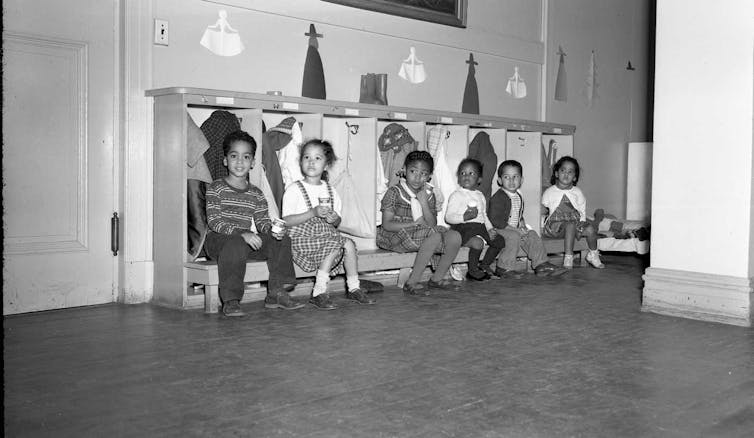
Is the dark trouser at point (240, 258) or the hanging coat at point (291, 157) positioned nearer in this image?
the dark trouser at point (240, 258)

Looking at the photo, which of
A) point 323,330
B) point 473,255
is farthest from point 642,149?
point 323,330

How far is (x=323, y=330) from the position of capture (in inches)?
150

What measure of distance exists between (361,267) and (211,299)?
3.48ft

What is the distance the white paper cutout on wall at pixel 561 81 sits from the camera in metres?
7.60

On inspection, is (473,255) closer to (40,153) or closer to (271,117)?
(271,117)

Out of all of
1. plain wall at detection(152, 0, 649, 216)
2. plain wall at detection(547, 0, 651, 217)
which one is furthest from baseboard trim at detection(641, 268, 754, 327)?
plain wall at detection(547, 0, 651, 217)

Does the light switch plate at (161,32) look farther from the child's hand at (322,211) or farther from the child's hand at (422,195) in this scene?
Answer: the child's hand at (422,195)

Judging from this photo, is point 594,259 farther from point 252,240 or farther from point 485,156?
point 252,240

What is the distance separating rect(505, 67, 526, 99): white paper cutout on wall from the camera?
23.3ft

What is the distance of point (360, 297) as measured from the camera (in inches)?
183

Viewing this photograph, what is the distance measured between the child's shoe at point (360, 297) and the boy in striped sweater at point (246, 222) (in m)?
0.35

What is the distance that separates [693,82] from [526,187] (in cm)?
240

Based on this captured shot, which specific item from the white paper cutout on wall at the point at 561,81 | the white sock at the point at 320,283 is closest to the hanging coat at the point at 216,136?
the white sock at the point at 320,283

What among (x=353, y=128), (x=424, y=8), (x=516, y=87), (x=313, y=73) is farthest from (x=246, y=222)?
(x=516, y=87)
